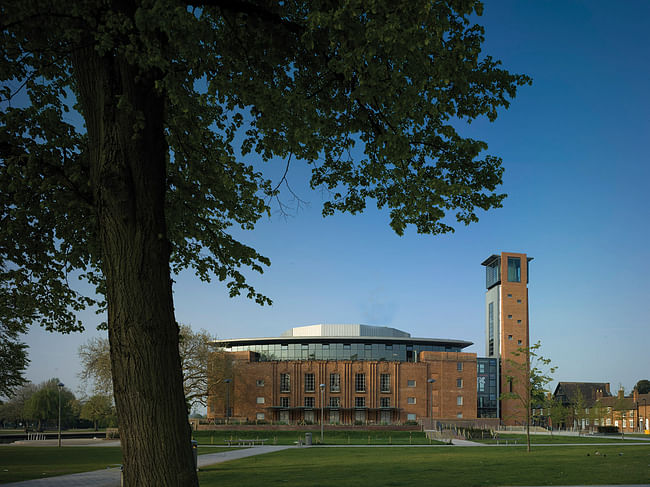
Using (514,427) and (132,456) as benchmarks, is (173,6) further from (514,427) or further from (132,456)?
(514,427)

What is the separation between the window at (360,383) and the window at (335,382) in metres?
2.39

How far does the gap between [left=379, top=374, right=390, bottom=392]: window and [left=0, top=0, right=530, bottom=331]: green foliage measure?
7640 centimetres

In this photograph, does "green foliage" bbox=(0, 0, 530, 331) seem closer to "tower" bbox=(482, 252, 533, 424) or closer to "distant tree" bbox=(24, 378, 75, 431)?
"distant tree" bbox=(24, 378, 75, 431)

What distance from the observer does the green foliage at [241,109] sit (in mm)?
7172

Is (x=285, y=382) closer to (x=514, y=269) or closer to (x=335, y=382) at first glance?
(x=335, y=382)

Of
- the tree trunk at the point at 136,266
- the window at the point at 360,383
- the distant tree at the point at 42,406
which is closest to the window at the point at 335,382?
the window at the point at 360,383

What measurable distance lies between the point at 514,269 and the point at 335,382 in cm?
4003

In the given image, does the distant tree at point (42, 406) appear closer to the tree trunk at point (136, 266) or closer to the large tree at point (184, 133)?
the large tree at point (184, 133)

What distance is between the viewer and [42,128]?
1047 cm

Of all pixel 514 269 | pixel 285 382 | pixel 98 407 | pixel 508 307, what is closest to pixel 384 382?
pixel 285 382

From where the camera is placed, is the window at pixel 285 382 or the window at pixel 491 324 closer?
the window at pixel 285 382

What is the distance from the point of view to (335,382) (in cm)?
8550

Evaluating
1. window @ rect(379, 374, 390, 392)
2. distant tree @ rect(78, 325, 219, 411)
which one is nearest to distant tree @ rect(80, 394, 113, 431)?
distant tree @ rect(78, 325, 219, 411)

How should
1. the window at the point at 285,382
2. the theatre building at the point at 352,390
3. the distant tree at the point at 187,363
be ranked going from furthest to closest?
the window at the point at 285,382 < the theatre building at the point at 352,390 < the distant tree at the point at 187,363
